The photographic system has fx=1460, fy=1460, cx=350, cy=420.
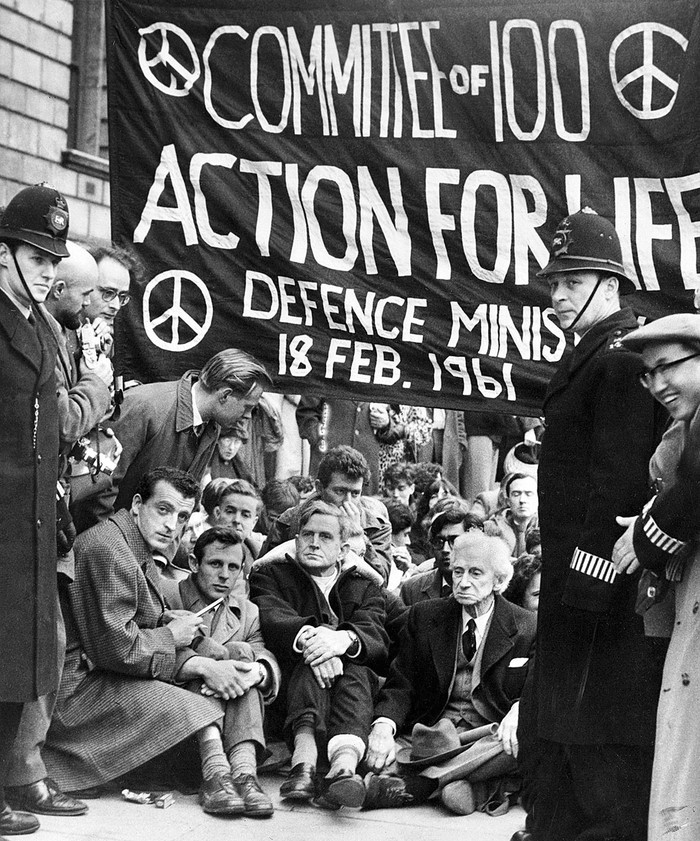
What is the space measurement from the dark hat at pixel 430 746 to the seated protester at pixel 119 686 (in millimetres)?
767

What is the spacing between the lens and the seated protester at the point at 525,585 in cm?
647

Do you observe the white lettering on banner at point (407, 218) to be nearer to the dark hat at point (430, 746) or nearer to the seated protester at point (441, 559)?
the seated protester at point (441, 559)

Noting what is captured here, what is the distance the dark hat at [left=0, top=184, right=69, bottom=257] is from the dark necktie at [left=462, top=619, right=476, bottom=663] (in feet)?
7.98

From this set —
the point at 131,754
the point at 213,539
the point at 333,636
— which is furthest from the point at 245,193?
the point at 131,754

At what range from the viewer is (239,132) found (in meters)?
5.81

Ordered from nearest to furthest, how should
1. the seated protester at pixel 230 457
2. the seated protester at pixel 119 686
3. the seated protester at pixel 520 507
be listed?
the seated protester at pixel 119 686 → the seated protester at pixel 230 457 → the seated protester at pixel 520 507

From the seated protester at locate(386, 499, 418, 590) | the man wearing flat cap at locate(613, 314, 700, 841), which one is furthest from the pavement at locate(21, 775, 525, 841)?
the seated protester at locate(386, 499, 418, 590)

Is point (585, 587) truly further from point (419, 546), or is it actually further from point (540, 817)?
point (419, 546)

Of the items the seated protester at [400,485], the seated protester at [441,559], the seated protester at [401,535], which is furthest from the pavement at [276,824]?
the seated protester at [400,485]

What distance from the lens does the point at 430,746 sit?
5.75 m

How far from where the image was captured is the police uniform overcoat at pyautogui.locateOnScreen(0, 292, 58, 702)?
4.34 meters

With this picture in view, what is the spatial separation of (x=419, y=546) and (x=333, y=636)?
284cm

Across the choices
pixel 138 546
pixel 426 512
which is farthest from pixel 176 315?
pixel 426 512

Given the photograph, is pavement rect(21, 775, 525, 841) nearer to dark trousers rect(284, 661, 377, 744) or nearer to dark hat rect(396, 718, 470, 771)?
dark hat rect(396, 718, 470, 771)
